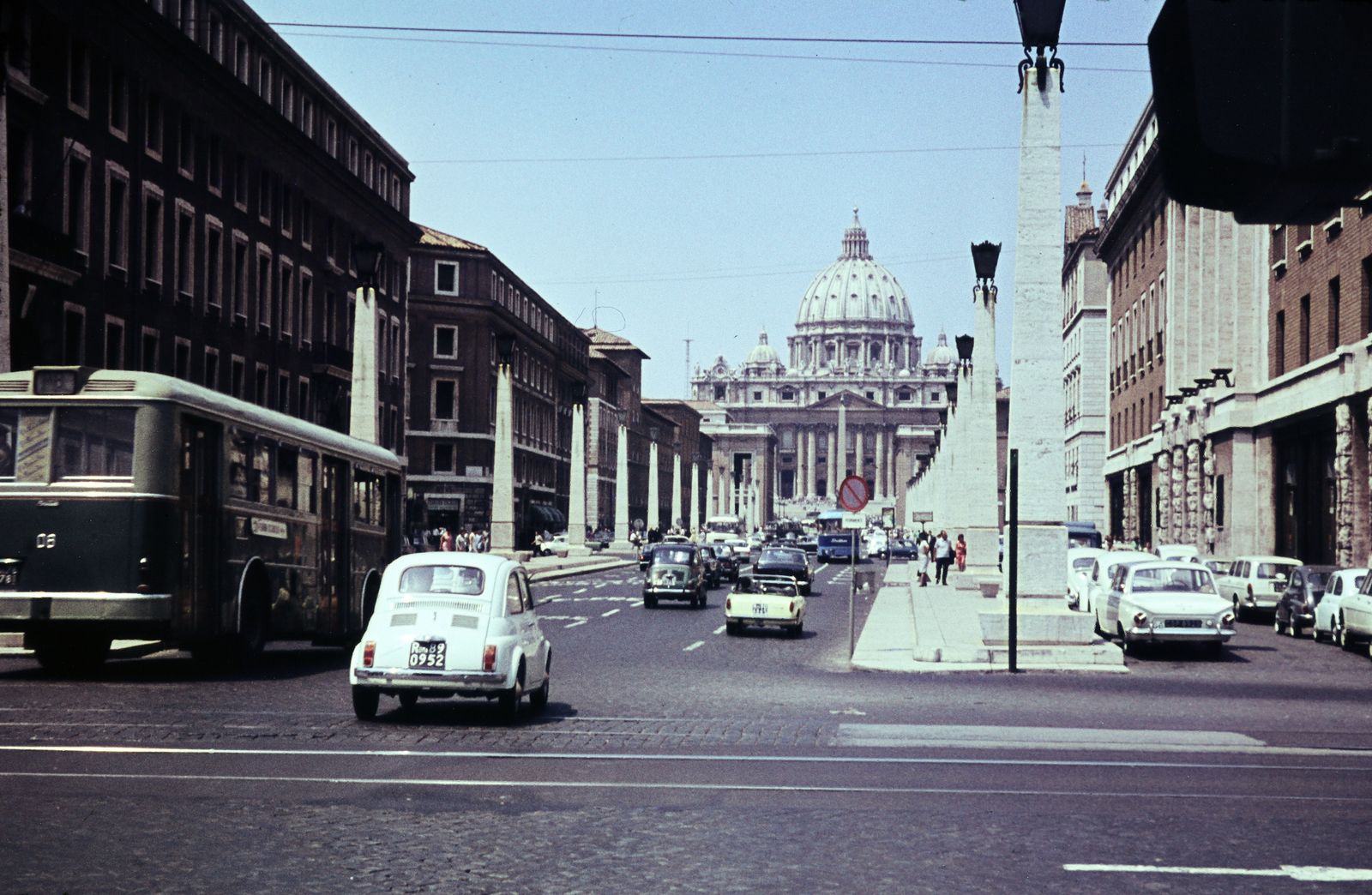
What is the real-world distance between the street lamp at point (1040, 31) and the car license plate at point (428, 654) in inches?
495

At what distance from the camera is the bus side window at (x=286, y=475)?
70.5 ft

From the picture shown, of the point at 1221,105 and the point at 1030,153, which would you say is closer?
the point at 1221,105

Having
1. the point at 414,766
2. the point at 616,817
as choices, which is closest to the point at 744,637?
the point at 414,766

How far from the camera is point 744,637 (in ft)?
103

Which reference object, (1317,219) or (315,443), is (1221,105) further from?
(315,443)

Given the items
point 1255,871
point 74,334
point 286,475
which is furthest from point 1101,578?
point 1255,871

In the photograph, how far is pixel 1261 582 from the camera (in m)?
36.7

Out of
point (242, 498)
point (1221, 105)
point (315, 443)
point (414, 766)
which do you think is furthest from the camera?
point (315, 443)

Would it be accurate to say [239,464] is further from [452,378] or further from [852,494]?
[452,378]

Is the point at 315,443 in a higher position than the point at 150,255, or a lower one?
lower

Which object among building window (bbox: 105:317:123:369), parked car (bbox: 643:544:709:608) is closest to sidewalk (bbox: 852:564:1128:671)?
parked car (bbox: 643:544:709:608)

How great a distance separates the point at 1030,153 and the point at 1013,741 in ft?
39.5

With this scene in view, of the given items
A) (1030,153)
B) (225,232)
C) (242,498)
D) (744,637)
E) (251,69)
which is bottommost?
(744,637)

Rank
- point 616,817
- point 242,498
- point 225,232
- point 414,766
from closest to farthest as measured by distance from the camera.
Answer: point 616,817 → point 414,766 → point 242,498 → point 225,232
